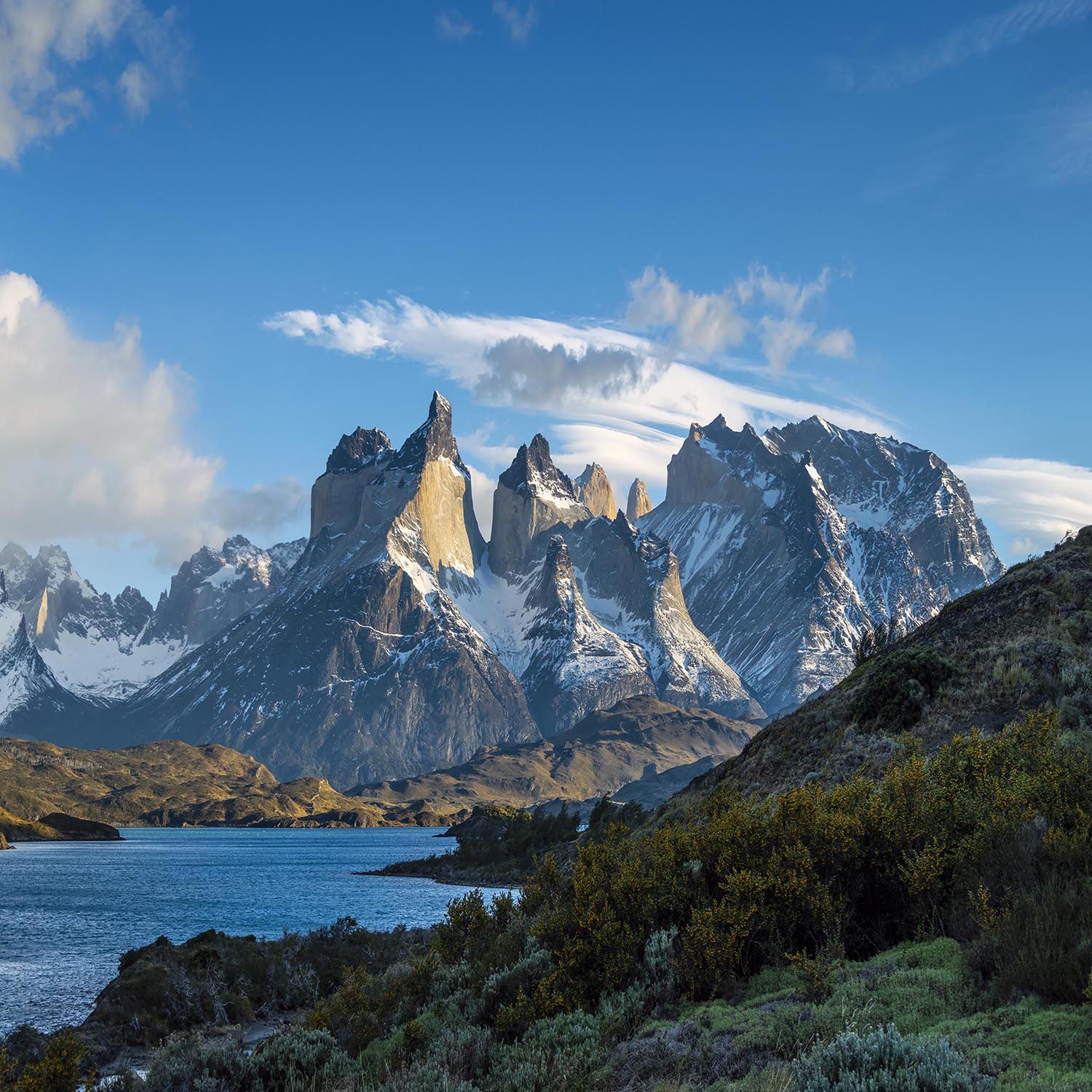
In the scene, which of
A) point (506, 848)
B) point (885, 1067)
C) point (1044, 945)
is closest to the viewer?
point (885, 1067)

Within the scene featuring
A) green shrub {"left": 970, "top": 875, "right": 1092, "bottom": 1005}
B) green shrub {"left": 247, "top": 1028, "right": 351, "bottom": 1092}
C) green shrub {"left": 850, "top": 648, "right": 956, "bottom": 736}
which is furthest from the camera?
green shrub {"left": 850, "top": 648, "right": 956, "bottom": 736}

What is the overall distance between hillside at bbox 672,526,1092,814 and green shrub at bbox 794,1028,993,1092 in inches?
739

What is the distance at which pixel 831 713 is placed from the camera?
145 feet

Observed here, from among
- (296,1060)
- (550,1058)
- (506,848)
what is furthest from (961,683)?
(506,848)

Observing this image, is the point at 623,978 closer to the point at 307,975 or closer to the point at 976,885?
the point at 976,885

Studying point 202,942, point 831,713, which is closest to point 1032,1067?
point 831,713

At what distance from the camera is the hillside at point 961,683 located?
1240 inches

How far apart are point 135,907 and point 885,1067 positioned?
9176cm

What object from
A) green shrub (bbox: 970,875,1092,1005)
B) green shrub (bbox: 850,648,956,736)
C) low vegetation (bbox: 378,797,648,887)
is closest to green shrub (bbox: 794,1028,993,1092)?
green shrub (bbox: 970,875,1092,1005)

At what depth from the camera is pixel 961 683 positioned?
116ft

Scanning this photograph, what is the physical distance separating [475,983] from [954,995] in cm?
882

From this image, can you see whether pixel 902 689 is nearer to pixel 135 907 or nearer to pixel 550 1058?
pixel 550 1058

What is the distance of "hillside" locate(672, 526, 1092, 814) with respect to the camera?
3148cm

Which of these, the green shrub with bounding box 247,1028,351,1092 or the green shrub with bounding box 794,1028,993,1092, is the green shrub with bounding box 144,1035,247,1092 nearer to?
the green shrub with bounding box 247,1028,351,1092
